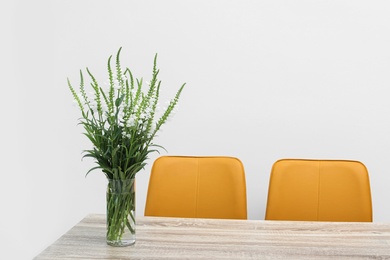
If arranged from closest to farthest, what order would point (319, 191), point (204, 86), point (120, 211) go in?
point (120, 211)
point (319, 191)
point (204, 86)

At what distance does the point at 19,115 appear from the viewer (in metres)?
2.84

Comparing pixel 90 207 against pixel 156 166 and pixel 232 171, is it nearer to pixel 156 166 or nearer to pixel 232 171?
pixel 156 166

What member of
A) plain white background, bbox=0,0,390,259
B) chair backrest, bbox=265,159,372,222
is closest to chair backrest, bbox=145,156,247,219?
chair backrest, bbox=265,159,372,222

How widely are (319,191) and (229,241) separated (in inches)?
29.8

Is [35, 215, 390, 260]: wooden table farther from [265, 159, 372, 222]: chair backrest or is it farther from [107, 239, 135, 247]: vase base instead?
[265, 159, 372, 222]: chair backrest

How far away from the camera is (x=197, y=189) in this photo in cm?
215

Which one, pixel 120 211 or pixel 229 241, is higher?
pixel 120 211

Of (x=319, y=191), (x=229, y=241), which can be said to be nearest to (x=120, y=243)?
(x=229, y=241)

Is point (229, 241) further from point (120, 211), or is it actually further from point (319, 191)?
point (319, 191)

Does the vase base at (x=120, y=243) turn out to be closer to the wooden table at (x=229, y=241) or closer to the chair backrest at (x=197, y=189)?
the wooden table at (x=229, y=241)

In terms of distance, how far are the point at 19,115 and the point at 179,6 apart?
1.18 metres

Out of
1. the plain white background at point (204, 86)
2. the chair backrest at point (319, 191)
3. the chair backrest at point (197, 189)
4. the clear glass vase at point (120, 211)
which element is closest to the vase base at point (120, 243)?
the clear glass vase at point (120, 211)

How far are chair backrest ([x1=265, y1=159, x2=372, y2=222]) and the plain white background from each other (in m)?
0.58

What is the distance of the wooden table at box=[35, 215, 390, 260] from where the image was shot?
4.48ft
